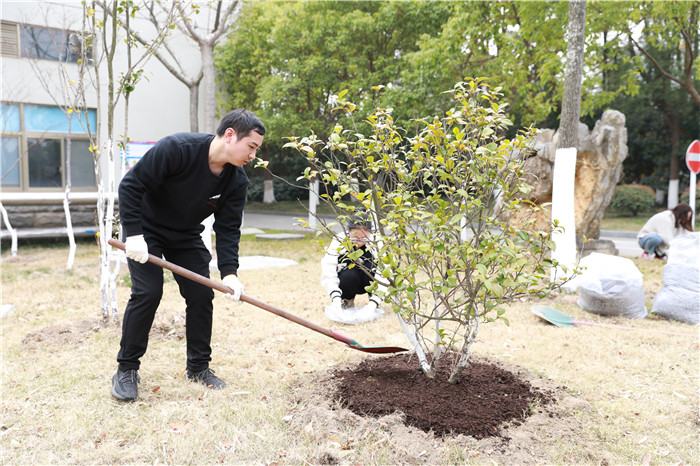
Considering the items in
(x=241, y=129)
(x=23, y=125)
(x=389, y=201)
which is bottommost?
(x=389, y=201)

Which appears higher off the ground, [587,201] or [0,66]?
[0,66]

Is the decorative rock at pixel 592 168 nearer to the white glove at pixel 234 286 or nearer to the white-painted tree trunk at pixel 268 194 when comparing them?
the white glove at pixel 234 286

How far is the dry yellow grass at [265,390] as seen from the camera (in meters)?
2.45

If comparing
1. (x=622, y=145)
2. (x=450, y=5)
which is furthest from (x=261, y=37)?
(x=622, y=145)

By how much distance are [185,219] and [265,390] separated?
1159mm

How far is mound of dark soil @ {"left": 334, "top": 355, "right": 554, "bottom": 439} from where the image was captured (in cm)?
260

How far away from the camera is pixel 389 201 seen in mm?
2893

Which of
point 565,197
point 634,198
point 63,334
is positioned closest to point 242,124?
point 63,334

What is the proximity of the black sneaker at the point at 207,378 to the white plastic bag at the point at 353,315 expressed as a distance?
166cm

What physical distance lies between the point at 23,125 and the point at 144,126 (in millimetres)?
2378

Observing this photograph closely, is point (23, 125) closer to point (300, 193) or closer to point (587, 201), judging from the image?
point (587, 201)

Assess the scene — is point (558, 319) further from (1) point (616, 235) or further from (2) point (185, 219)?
(1) point (616, 235)

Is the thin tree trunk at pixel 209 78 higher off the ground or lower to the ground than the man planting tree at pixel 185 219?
higher

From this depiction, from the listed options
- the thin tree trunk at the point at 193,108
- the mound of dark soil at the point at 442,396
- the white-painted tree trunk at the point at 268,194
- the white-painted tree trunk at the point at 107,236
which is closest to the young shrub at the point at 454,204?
the mound of dark soil at the point at 442,396
